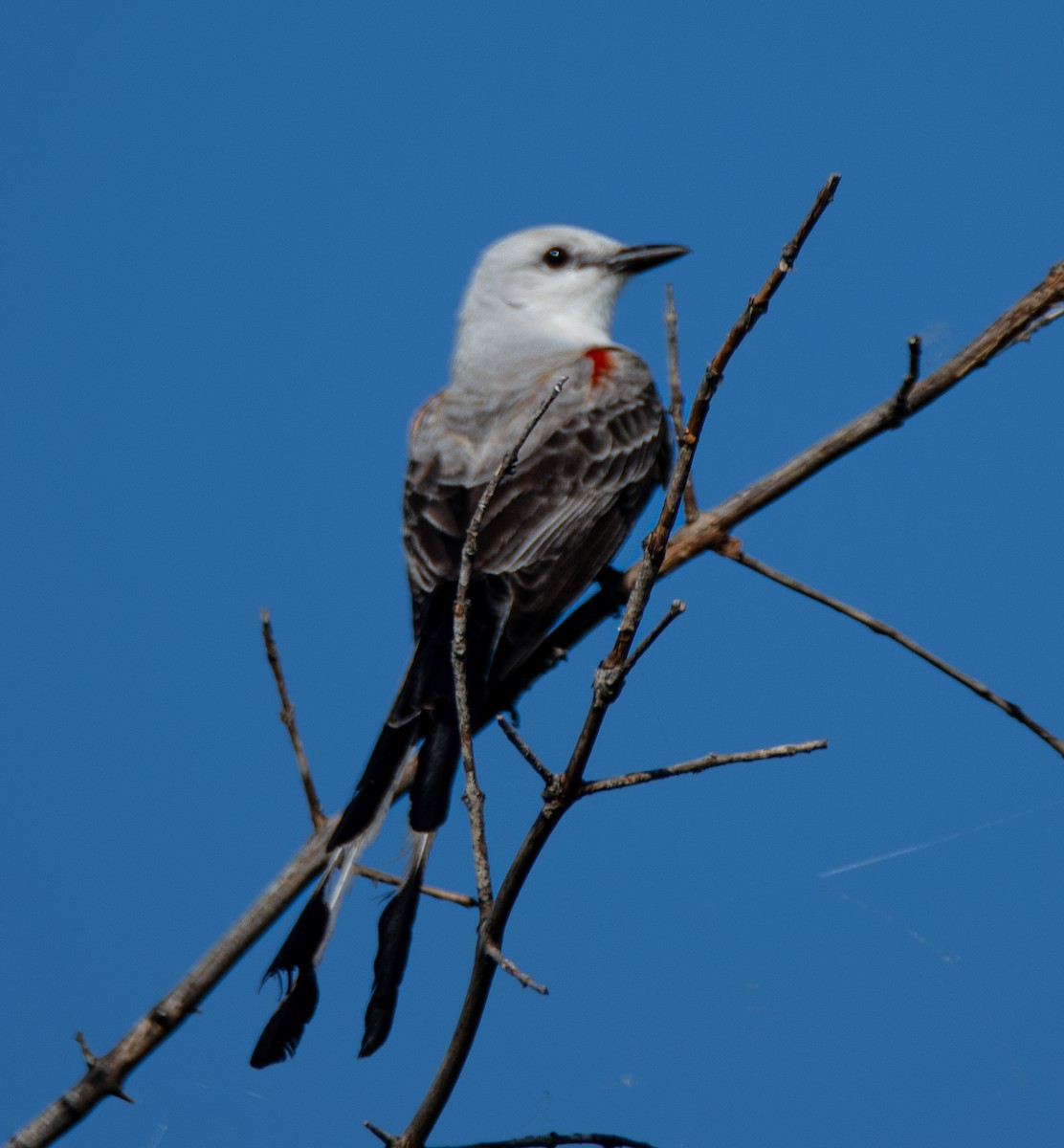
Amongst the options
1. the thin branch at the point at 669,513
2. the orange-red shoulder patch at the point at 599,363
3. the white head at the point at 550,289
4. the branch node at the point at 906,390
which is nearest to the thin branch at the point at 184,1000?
the thin branch at the point at 669,513

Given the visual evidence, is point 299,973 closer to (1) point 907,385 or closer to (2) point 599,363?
(1) point 907,385

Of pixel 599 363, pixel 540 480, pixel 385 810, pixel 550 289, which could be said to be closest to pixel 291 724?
pixel 385 810

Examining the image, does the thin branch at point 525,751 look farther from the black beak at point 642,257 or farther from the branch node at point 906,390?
the black beak at point 642,257

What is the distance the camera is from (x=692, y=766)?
2.01 m

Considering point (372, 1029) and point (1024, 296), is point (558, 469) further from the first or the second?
point (372, 1029)

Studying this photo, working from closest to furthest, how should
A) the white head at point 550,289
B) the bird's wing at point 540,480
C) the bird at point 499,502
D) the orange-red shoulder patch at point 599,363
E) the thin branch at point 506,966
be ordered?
the thin branch at point 506,966 < the bird at point 499,502 < the bird's wing at point 540,480 < the orange-red shoulder patch at point 599,363 < the white head at point 550,289

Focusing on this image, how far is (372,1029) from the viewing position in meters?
2.58

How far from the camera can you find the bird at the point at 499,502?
276 centimetres

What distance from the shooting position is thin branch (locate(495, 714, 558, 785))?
199cm

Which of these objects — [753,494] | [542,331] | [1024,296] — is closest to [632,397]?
[542,331]

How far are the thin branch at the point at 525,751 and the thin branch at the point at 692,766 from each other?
5 cm

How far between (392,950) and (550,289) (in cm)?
301

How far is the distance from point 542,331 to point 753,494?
2049 millimetres

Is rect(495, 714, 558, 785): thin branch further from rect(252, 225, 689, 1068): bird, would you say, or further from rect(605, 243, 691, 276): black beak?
rect(605, 243, 691, 276): black beak
